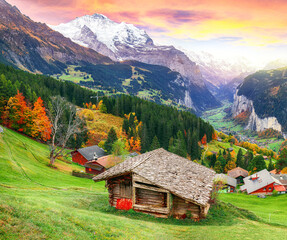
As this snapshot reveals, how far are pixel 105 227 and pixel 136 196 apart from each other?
938cm

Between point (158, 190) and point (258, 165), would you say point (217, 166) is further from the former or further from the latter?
point (158, 190)

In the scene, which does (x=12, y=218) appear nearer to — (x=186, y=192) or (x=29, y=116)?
(x=186, y=192)

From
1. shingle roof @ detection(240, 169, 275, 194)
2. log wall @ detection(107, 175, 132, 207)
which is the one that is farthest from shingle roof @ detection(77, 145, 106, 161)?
shingle roof @ detection(240, 169, 275, 194)

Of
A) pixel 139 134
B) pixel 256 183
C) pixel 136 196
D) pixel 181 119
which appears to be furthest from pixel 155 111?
pixel 136 196

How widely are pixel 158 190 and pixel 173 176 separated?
310 centimetres

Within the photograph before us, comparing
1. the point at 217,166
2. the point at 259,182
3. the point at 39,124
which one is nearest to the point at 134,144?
the point at 217,166

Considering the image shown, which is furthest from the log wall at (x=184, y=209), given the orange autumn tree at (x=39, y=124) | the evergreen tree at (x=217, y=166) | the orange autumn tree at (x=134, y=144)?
the evergreen tree at (x=217, y=166)

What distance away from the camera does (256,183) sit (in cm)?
7819

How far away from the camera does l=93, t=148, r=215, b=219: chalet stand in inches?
867

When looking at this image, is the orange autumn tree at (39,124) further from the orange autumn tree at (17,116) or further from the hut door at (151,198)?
the hut door at (151,198)

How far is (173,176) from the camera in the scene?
24.5 m

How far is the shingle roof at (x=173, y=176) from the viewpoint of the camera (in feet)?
71.1

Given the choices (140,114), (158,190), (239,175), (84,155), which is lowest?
(239,175)

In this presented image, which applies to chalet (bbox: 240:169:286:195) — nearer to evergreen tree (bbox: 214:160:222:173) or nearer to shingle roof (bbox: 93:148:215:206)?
evergreen tree (bbox: 214:160:222:173)
